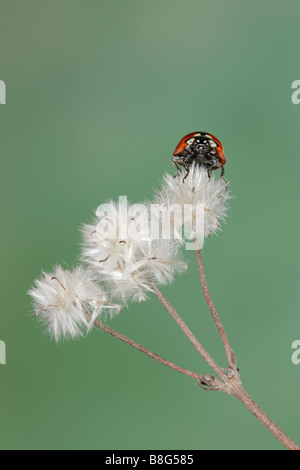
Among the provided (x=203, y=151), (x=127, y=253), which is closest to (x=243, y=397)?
(x=127, y=253)

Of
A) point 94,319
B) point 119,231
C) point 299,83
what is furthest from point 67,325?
point 299,83

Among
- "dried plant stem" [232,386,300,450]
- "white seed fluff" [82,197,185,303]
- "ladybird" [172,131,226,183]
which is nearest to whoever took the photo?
"dried plant stem" [232,386,300,450]

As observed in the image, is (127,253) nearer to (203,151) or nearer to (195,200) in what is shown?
(195,200)

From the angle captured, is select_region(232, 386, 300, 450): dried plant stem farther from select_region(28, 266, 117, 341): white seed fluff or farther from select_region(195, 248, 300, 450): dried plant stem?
select_region(28, 266, 117, 341): white seed fluff

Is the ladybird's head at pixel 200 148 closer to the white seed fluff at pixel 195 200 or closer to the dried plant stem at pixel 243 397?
the white seed fluff at pixel 195 200

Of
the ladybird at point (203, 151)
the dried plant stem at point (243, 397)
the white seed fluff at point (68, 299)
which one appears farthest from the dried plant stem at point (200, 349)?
the ladybird at point (203, 151)

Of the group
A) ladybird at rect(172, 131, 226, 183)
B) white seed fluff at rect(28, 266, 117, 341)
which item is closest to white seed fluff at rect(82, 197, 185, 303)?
white seed fluff at rect(28, 266, 117, 341)

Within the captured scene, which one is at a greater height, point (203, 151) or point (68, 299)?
point (203, 151)

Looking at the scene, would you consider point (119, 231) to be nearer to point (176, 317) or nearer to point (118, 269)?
point (118, 269)
